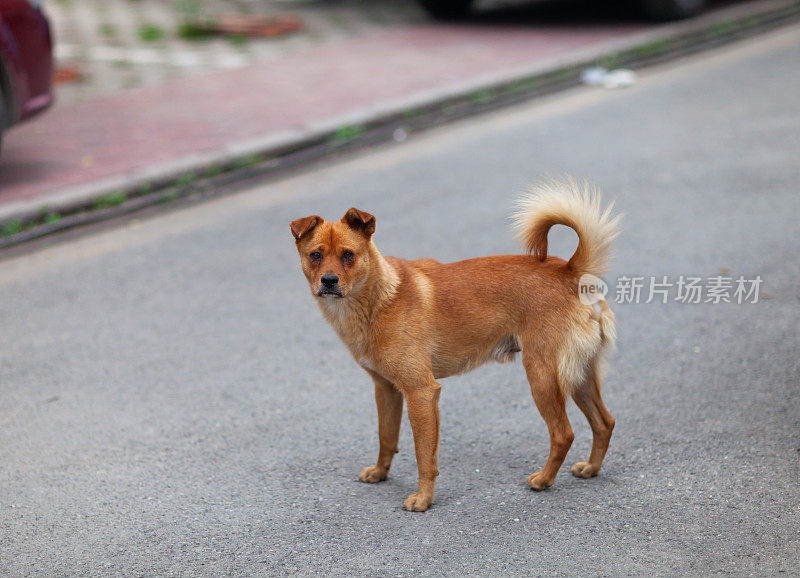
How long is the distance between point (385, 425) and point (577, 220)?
3.60 feet

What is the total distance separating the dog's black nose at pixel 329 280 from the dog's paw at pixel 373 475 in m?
0.90

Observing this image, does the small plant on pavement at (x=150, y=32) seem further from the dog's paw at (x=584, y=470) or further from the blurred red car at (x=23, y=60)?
the dog's paw at (x=584, y=470)

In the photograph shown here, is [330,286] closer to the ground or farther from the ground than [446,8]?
farther from the ground

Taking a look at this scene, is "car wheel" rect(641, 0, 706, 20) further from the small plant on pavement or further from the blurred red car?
Answer: the blurred red car

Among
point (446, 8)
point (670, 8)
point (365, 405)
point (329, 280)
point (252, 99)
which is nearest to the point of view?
point (329, 280)

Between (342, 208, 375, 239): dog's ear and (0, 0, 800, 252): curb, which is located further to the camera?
(0, 0, 800, 252): curb

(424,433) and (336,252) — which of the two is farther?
(424,433)

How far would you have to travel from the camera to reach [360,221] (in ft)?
10.8

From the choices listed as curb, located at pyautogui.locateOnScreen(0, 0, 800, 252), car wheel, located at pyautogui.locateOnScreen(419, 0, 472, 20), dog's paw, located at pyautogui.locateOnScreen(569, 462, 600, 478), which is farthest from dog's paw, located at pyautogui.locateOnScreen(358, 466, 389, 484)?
car wheel, located at pyautogui.locateOnScreen(419, 0, 472, 20)

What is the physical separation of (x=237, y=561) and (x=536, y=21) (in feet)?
36.2

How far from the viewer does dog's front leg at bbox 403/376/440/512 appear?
334 centimetres

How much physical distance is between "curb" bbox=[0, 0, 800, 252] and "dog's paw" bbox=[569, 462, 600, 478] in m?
4.58

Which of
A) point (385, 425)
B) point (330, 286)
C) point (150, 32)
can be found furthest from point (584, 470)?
point (150, 32)

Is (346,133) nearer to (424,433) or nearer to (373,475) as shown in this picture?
(373,475)
